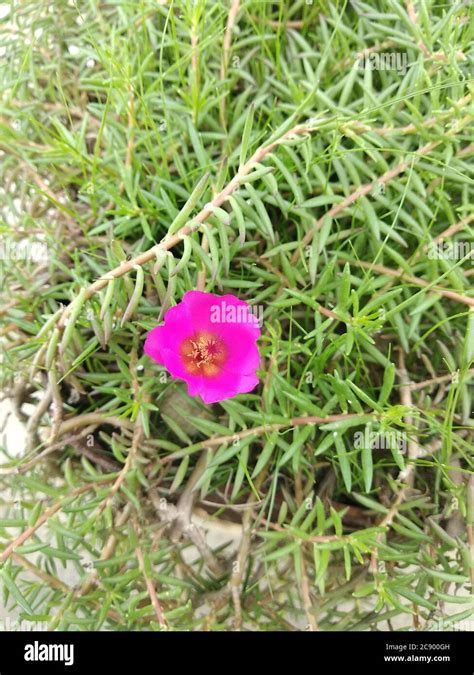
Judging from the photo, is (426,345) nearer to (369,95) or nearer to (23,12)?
(369,95)
